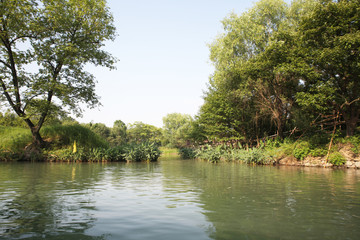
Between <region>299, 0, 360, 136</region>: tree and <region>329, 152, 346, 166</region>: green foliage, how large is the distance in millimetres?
3039

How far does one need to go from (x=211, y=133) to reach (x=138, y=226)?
30.1 m

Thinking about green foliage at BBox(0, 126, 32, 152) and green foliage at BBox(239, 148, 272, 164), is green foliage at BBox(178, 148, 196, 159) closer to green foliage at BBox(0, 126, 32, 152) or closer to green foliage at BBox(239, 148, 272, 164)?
green foliage at BBox(239, 148, 272, 164)

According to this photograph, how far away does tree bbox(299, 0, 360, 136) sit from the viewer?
59.1ft

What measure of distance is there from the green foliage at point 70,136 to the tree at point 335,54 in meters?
20.5

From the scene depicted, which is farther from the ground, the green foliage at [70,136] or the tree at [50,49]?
the tree at [50,49]

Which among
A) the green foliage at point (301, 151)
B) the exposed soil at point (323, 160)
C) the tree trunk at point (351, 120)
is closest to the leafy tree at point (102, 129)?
the exposed soil at point (323, 160)

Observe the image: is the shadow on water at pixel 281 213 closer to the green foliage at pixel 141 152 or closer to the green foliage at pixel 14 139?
the green foliage at pixel 141 152

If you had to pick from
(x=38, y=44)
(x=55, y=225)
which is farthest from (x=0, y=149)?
(x=55, y=225)

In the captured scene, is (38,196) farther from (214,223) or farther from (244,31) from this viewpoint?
(244,31)

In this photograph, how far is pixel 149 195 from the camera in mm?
7383

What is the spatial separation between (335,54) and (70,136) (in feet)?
81.2

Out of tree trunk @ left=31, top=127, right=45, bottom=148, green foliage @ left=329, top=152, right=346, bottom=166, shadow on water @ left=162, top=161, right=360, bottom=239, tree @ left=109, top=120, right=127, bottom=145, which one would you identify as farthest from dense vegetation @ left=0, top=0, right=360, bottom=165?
tree @ left=109, top=120, right=127, bottom=145

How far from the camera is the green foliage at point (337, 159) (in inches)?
719

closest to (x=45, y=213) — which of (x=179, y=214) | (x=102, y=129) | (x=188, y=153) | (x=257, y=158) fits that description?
(x=179, y=214)
